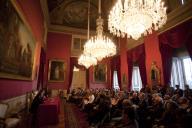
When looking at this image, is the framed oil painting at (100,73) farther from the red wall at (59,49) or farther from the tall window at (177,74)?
the tall window at (177,74)

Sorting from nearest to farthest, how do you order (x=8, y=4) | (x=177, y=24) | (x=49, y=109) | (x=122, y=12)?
(x=8, y=4) < (x=122, y=12) < (x=49, y=109) < (x=177, y=24)

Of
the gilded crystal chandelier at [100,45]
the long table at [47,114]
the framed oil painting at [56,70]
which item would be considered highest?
the gilded crystal chandelier at [100,45]

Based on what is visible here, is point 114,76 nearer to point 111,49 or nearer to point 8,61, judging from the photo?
point 111,49

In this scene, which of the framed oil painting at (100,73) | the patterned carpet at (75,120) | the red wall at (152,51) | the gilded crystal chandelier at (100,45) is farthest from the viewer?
the framed oil painting at (100,73)

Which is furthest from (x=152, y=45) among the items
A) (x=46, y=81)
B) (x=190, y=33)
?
(x=46, y=81)

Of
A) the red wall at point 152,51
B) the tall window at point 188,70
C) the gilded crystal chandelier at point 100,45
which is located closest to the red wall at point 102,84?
the red wall at point 152,51

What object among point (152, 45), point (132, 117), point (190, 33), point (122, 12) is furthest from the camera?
point (152, 45)

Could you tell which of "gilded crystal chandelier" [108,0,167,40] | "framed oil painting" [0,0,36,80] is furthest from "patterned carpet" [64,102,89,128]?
"gilded crystal chandelier" [108,0,167,40]

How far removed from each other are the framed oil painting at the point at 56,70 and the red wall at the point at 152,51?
309 inches

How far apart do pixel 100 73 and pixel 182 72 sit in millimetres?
7849

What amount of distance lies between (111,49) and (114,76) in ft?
26.8

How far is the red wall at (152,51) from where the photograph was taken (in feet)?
29.5

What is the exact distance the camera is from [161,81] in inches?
337

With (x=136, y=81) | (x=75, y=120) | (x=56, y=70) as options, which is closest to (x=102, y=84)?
(x=136, y=81)
